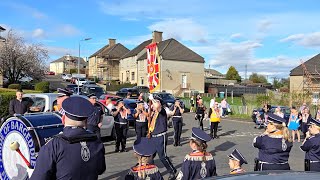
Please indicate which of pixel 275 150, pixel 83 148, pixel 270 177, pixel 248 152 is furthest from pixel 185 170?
pixel 248 152

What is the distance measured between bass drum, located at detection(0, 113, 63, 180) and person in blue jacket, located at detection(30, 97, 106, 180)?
1848 millimetres

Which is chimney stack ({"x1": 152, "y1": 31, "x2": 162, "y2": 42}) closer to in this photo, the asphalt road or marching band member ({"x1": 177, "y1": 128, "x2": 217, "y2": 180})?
the asphalt road

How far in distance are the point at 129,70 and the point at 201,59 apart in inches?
630

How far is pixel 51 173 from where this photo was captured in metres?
3.18

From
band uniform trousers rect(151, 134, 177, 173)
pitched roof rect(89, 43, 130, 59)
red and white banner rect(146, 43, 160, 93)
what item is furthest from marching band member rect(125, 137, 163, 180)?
pitched roof rect(89, 43, 130, 59)

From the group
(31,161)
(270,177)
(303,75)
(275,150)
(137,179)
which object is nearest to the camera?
(270,177)

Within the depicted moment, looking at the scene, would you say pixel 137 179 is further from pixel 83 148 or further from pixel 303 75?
pixel 303 75

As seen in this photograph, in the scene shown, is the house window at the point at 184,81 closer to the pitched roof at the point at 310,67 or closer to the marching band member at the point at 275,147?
the pitched roof at the point at 310,67

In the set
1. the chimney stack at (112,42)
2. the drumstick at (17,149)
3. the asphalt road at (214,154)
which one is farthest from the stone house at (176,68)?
the drumstick at (17,149)

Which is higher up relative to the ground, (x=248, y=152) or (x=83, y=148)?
(x=83, y=148)

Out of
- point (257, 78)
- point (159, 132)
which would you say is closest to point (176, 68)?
point (257, 78)

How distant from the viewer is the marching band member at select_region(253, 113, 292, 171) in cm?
601

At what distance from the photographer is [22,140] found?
5105 mm

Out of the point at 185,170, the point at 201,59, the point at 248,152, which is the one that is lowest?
the point at 248,152
